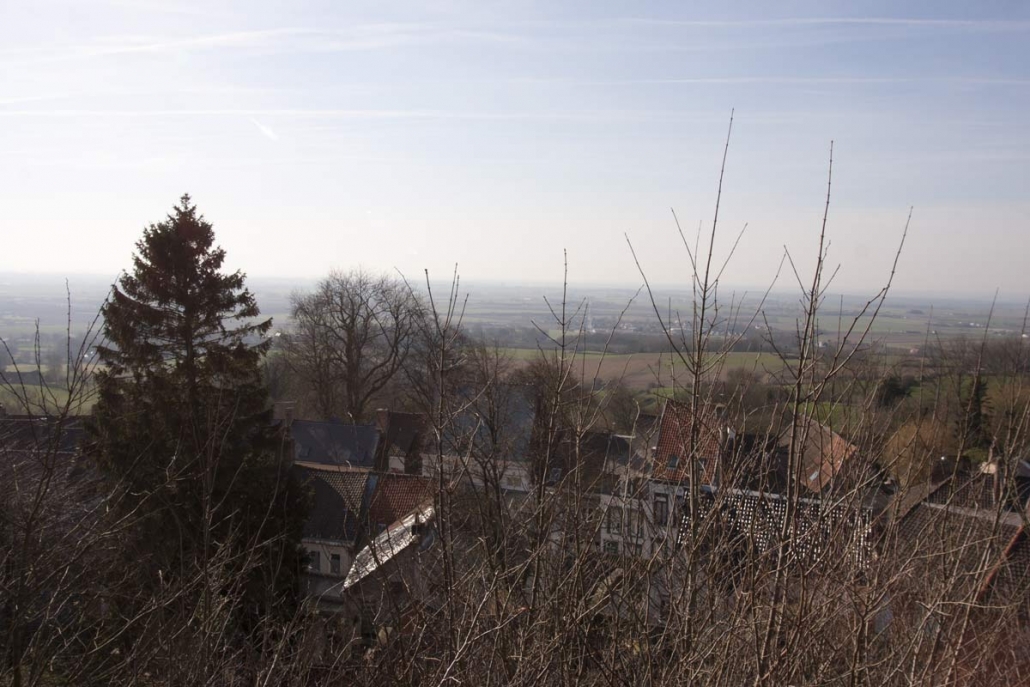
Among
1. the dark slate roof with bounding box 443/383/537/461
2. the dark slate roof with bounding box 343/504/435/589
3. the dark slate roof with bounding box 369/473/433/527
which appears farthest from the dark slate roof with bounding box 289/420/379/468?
the dark slate roof with bounding box 343/504/435/589

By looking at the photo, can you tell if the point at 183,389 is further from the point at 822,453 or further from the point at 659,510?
the point at 822,453

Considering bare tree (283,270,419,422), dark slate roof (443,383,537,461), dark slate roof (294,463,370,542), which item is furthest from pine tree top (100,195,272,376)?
bare tree (283,270,419,422)

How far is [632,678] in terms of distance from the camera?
2.94 meters

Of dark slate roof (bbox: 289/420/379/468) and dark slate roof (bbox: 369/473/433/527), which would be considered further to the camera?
dark slate roof (bbox: 289/420/379/468)

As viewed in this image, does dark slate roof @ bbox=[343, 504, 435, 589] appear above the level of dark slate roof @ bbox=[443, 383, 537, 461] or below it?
below

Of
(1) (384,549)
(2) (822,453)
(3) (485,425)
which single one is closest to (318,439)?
(1) (384,549)

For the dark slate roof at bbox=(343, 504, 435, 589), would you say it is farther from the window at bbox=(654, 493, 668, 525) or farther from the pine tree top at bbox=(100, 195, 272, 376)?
the pine tree top at bbox=(100, 195, 272, 376)

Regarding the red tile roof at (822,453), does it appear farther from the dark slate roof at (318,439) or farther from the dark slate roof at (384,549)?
the dark slate roof at (318,439)

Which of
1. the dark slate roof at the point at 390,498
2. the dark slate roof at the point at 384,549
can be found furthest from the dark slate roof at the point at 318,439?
the dark slate roof at the point at 384,549

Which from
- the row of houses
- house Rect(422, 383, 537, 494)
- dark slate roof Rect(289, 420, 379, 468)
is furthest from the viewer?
dark slate roof Rect(289, 420, 379, 468)

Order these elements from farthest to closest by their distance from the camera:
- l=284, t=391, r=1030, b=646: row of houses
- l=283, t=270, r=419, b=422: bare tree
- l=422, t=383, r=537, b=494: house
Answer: l=283, t=270, r=419, b=422: bare tree < l=422, t=383, r=537, b=494: house < l=284, t=391, r=1030, b=646: row of houses

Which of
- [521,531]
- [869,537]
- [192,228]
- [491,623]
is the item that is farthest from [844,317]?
[192,228]

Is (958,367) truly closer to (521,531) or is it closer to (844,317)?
(844,317)

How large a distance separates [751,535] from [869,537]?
1.65m
